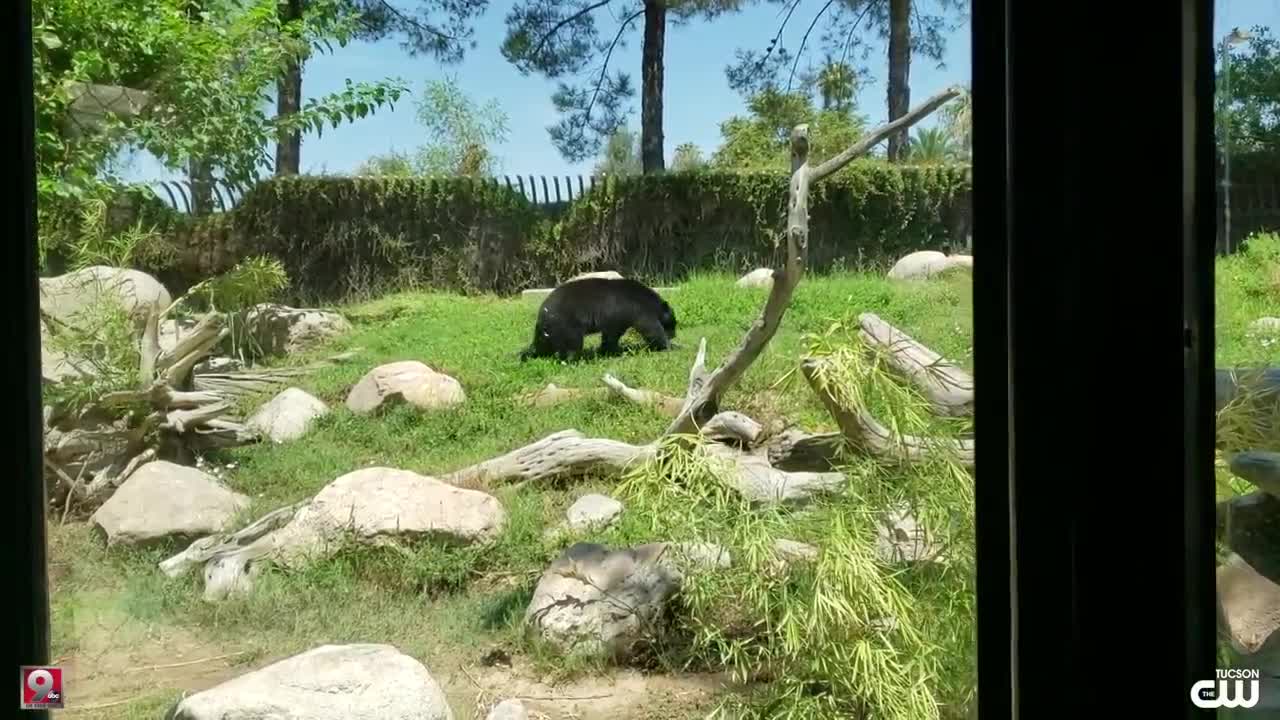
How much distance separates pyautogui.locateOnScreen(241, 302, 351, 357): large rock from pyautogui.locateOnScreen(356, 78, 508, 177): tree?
0.28m

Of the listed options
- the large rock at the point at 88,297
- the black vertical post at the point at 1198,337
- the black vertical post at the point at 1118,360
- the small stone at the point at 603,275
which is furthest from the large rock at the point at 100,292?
the black vertical post at the point at 1198,337

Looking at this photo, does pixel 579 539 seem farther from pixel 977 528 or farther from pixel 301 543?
pixel 977 528

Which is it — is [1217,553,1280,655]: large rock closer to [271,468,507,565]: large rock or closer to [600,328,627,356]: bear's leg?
[600,328,627,356]: bear's leg

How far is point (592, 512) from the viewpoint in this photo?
1687mm

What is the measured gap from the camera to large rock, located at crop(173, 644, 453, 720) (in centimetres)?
141

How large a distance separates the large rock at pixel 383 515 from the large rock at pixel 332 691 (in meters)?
0.22

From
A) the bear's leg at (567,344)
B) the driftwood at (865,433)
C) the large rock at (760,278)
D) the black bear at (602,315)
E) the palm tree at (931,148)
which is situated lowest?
the driftwood at (865,433)

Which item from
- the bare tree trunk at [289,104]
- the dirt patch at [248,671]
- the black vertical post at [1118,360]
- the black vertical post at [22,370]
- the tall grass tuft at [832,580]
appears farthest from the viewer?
the bare tree trunk at [289,104]

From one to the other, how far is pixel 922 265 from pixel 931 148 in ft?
0.55


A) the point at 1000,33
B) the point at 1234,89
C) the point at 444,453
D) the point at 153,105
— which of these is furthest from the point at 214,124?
the point at 1234,89

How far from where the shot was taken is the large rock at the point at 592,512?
166cm

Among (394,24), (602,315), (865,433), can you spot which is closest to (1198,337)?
(865,433)

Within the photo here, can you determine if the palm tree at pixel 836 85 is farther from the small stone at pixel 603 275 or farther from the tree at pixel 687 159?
the small stone at pixel 603 275

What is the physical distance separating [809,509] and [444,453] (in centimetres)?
64
